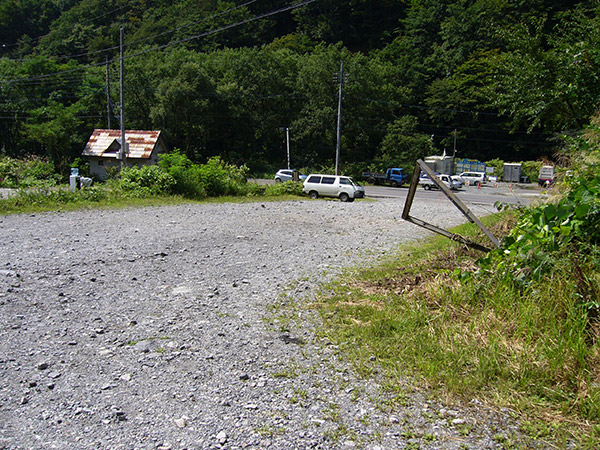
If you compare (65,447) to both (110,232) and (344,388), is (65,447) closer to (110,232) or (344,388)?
(344,388)

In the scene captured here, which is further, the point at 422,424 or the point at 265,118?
the point at 265,118

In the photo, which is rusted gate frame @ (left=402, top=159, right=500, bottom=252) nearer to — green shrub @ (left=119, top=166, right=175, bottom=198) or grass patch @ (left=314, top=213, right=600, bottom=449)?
grass patch @ (left=314, top=213, right=600, bottom=449)

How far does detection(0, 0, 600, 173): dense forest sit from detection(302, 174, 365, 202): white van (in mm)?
10936

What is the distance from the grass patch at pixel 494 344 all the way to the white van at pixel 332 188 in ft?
69.2

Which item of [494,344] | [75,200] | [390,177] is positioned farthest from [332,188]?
[494,344]

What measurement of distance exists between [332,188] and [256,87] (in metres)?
34.4

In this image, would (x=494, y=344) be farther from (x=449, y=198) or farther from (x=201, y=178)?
(x=201, y=178)

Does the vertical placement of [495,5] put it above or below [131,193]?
above

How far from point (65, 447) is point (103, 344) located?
181cm

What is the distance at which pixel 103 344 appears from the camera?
5070 mm

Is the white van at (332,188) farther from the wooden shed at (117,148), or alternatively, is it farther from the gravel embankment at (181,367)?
the gravel embankment at (181,367)

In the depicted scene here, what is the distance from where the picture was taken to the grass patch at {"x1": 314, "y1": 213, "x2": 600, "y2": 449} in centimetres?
380

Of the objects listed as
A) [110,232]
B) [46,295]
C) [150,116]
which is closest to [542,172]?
[150,116]

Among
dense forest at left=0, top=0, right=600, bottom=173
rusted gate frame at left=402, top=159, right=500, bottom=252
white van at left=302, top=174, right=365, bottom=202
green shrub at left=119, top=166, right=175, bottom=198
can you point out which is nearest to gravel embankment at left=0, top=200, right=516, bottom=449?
rusted gate frame at left=402, top=159, right=500, bottom=252
